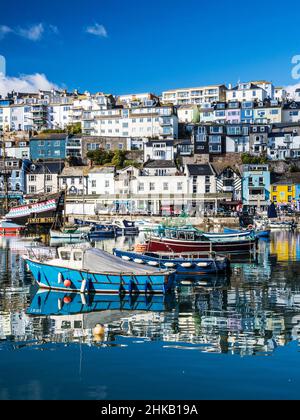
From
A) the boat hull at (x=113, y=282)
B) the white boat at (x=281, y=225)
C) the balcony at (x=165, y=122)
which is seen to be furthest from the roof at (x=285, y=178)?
the boat hull at (x=113, y=282)

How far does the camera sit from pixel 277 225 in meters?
71.8

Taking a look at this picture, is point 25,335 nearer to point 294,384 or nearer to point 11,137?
point 294,384

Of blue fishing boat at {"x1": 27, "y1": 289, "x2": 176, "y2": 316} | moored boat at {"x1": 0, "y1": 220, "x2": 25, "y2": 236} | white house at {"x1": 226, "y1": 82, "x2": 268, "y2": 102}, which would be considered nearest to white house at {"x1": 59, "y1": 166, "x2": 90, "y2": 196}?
moored boat at {"x1": 0, "y1": 220, "x2": 25, "y2": 236}

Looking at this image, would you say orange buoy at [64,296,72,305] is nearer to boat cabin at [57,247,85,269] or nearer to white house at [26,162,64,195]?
boat cabin at [57,247,85,269]

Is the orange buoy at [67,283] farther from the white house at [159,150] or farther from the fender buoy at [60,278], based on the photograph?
the white house at [159,150]

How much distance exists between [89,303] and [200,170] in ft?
200

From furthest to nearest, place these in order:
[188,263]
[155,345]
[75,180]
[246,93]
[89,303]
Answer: [246,93] < [75,180] < [188,263] < [89,303] < [155,345]

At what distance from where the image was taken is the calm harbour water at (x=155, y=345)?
41.9 ft

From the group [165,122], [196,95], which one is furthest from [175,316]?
[196,95]

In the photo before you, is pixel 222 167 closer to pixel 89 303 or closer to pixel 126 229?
pixel 126 229

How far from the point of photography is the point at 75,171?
88.2 metres

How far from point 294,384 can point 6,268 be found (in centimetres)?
2473

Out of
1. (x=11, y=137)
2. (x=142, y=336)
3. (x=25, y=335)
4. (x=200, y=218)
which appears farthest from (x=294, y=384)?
(x=11, y=137)

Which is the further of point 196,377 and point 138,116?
point 138,116
